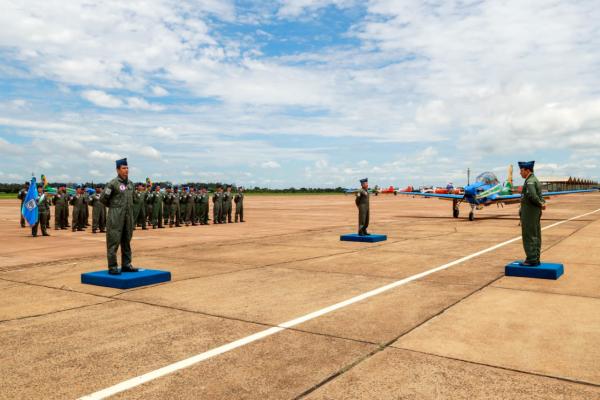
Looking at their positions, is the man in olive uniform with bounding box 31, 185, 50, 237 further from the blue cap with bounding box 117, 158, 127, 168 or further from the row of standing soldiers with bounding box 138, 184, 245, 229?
the blue cap with bounding box 117, 158, 127, 168

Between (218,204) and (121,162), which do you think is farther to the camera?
(218,204)

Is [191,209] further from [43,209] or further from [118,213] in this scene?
[118,213]

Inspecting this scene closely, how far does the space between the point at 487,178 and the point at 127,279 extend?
22.0m

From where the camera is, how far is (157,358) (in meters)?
4.30

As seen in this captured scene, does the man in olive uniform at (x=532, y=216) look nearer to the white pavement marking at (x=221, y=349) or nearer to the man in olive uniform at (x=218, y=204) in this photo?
the white pavement marking at (x=221, y=349)

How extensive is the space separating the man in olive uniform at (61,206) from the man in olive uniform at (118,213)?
45.1 ft

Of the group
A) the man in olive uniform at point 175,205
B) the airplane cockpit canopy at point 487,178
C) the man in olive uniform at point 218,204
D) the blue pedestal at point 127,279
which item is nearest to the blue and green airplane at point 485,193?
the airplane cockpit canopy at point 487,178

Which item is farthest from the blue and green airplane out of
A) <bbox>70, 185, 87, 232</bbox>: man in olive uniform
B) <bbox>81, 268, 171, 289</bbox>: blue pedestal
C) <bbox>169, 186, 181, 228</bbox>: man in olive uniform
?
<bbox>81, 268, 171, 289</bbox>: blue pedestal

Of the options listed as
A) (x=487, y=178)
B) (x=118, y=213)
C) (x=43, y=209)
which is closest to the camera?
(x=118, y=213)

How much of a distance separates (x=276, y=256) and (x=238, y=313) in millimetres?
5357

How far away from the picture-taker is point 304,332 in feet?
16.7

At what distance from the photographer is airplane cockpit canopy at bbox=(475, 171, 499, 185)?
24.5 metres

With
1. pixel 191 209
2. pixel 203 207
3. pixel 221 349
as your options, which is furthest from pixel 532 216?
pixel 203 207

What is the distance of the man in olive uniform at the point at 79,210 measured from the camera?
19.4 metres
